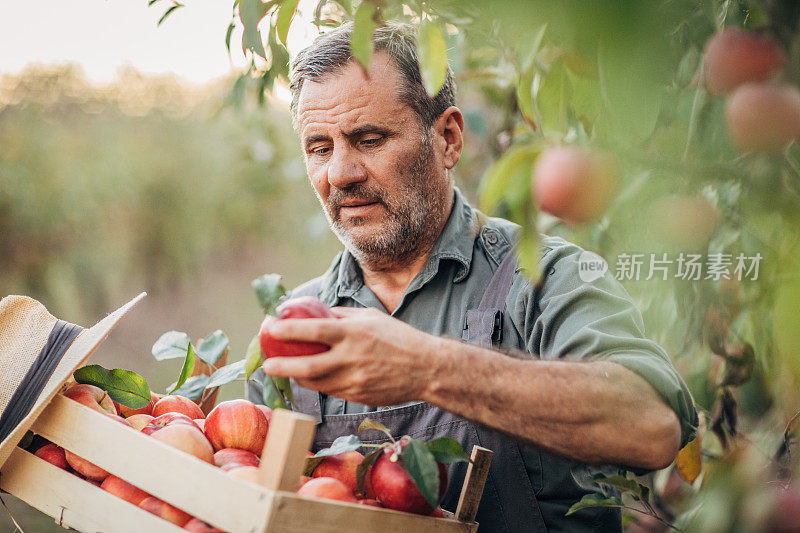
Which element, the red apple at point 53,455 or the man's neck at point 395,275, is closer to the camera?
the red apple at point 53,455

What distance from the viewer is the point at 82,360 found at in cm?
104

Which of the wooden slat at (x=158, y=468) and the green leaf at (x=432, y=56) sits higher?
the green leaf at (x=432, y=56)

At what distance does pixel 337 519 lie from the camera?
0.83 metres

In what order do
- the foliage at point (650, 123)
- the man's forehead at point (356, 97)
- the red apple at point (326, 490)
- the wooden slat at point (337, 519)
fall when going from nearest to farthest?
the foliage at point (650, 123) → the wooden slat at point (337, 519) → the red apple at point (326, 490) → the man's forehead at point (356, 97)

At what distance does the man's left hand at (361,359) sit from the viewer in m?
0.85

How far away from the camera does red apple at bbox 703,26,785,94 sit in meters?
0.62

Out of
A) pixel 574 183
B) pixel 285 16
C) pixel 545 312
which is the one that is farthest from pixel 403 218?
pixel 574 183

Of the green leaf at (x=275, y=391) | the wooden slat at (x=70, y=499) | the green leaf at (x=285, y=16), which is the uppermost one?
the green leaf at (x=285, y=16)

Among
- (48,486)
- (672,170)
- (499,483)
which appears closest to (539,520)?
(499,483)

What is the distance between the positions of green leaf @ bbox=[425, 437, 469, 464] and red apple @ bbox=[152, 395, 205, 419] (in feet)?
1.62

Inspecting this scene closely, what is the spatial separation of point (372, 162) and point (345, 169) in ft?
0.20

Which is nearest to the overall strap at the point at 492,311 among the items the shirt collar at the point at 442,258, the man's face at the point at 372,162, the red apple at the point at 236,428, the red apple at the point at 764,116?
the shirt collar at the point at 442,258

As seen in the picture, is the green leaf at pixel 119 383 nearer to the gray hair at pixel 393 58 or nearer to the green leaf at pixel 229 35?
the green leaf at pixel 229 35

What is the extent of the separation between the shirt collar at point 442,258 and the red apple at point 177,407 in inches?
21.7
